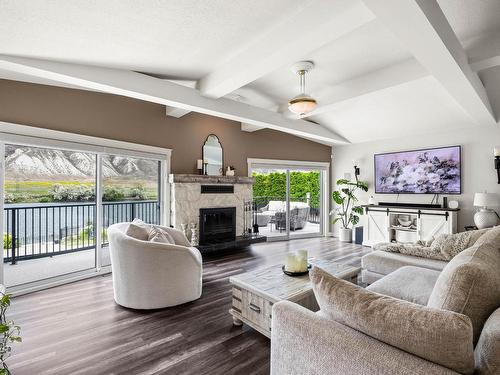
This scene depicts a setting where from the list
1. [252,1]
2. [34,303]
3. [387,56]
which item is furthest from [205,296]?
[387,56]

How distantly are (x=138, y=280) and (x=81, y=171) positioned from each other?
91.2 inches

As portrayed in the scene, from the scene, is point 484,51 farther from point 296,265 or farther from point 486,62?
point 296,265

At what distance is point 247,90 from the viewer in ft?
15.0

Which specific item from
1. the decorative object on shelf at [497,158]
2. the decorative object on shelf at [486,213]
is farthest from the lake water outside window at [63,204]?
the decorative object on shelf at [497,158]

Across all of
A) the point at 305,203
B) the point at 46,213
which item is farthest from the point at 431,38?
the point at 46,213

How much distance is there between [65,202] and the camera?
412 centimetres

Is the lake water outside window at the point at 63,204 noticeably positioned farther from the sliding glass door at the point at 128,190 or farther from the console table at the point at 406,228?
the console table at the point at 406,228

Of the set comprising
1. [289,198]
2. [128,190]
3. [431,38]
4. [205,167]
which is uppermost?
[431,38]

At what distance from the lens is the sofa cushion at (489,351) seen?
0.95 metres

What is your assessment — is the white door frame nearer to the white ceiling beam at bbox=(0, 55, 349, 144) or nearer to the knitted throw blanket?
the white ceiling beam at bbox=(0, 55, 349, 144)

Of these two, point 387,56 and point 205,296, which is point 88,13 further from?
point 387,56

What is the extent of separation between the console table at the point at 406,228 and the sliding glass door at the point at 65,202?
4.54 meters

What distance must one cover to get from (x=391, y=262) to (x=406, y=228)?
10.0 ft

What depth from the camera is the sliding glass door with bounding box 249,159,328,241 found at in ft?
21.9
